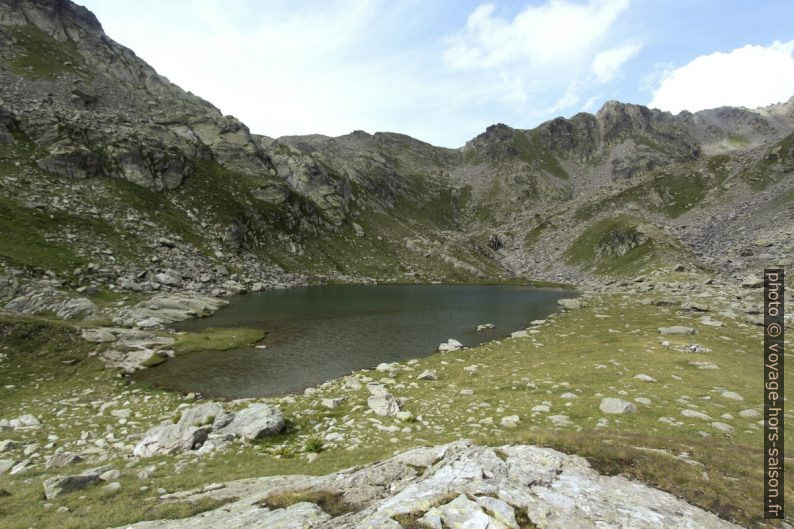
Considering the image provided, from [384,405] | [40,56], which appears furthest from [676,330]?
[40,56]

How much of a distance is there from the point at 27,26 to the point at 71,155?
89.6m

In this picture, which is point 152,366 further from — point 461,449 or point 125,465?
point 461,449

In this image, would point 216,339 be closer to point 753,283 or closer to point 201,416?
point 201,416

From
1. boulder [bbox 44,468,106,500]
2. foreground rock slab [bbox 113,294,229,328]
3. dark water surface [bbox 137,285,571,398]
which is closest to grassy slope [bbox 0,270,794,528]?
boulder [bbox 44,468,106,500]

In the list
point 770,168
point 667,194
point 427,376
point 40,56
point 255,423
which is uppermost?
point 40,56

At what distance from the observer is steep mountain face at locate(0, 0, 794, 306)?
84.9 metres

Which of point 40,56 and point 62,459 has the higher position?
point 40,56

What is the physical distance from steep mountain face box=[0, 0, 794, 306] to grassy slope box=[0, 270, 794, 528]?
158ft

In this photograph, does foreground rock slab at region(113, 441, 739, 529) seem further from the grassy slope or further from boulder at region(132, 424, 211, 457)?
boulder at region(132, 424, 211, 457)

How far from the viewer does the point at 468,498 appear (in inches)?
339

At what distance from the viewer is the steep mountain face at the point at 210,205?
3342 inches

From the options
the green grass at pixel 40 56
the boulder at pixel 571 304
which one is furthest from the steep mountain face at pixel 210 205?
the boulder at pixel 571 304

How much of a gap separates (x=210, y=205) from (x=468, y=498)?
446 ft

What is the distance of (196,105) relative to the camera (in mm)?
180625
